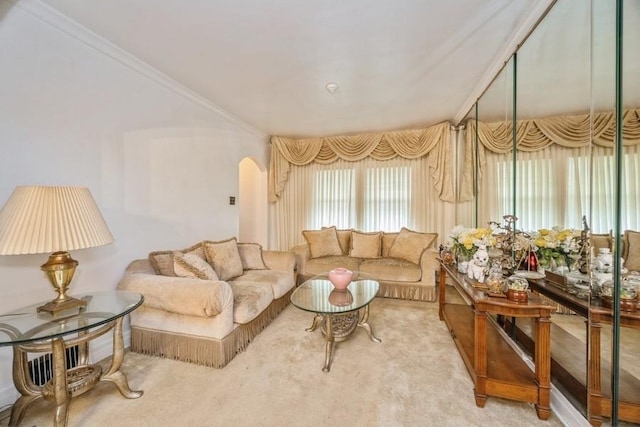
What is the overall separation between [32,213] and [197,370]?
1.39m

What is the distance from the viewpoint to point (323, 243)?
3.94 m

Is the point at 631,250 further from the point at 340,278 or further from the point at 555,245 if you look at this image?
the point at 340,278

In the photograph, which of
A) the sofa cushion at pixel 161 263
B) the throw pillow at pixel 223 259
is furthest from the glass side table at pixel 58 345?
the throw pillow at pixel 223 259

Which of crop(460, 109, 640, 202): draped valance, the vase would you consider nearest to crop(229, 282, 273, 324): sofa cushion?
the vase

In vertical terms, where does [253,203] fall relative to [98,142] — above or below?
below

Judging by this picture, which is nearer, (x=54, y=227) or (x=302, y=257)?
(x=54, y=227)

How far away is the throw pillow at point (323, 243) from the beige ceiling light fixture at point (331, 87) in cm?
208

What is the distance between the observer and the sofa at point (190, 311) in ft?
6.11

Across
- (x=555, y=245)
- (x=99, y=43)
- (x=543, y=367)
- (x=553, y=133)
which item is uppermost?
(x=99, y=43)

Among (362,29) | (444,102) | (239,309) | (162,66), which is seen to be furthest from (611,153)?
(162,66)

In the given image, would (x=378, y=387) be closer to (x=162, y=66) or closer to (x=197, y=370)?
(x=197, y=370)

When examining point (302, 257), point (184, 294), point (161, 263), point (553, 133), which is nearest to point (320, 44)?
point (553, 133)

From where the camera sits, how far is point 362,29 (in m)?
1.83

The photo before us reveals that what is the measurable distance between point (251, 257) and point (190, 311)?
1321mm
